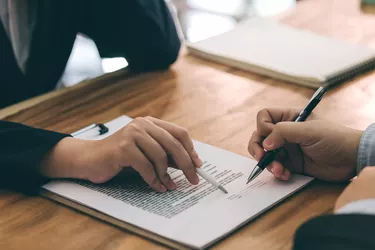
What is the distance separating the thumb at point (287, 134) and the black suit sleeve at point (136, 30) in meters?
0.52

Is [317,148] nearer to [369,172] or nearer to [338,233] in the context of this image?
[369,172]

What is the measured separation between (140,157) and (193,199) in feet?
0.32

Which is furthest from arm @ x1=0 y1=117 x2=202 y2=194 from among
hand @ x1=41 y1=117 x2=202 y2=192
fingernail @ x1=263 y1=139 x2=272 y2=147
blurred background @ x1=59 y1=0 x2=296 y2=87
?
blurred background @ x1=59 y1=0 x2=296 y2=87

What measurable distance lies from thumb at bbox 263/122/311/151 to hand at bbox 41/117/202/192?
0.37 ft

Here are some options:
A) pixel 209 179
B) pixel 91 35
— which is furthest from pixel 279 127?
pixel 91 35

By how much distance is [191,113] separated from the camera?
113 centimetres

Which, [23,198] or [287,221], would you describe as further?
[23,198]

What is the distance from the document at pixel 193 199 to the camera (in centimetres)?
75

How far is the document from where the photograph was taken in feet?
2.46

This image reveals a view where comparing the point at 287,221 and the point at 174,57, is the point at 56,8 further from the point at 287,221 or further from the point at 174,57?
the point at 287,221

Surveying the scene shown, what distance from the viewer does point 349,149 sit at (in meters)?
0.87

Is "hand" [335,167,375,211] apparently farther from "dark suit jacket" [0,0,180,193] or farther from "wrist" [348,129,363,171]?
"dark suit jacket" [0,0,180,193]

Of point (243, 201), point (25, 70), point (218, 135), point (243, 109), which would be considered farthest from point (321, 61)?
point (25, 70)

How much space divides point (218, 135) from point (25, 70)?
1.93 ft
